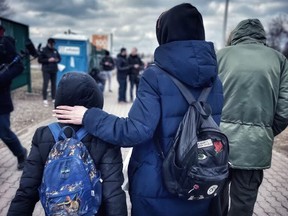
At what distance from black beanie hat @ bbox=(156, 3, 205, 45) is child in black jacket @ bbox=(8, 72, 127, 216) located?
54 cm

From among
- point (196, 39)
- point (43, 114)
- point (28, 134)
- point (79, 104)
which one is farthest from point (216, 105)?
point (43, 114)

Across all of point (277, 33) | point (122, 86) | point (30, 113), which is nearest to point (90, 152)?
point (30, 113)

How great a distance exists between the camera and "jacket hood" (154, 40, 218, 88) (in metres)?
1.76

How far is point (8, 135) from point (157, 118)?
3.39 m

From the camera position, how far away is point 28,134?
7.27 m

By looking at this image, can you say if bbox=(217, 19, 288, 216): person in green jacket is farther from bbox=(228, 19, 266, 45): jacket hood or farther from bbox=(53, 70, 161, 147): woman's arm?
bbox=(53, 70, 161, 147): woman's arm

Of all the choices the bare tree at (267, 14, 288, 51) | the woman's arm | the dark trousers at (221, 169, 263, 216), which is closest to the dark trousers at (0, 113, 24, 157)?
the woman's arm

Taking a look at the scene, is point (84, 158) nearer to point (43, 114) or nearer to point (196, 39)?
point (196, 39)

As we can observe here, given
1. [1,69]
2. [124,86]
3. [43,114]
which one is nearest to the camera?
[1,69]

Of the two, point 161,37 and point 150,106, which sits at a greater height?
point 161,37

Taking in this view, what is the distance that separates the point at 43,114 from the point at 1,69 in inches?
213

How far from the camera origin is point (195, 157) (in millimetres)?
1700

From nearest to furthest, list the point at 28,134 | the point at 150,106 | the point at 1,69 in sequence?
1. the point at 150,106
2. the point at 1,69
3. the point at 28,134

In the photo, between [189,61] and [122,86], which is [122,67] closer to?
[122,86]
